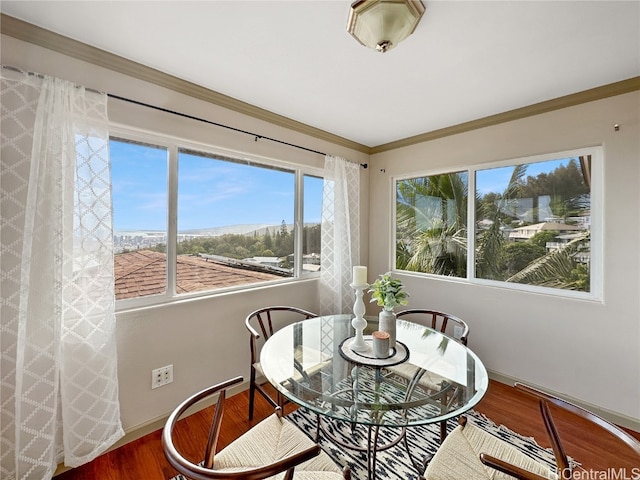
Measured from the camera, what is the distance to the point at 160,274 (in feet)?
6.63

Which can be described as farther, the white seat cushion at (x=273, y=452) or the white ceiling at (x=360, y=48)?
the white ceiling at (x=360, y=48)

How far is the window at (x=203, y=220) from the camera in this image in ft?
6.19

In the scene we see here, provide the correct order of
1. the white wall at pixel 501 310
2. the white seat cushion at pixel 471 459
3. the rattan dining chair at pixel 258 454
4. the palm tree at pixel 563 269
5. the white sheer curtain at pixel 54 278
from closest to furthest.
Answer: the rattan dining chair at pixel 258 454
the white seat cushion at pixel 471 459
the white sheer curtain at pixel 54 278
the white wall at pixel 501 310
the palm tree at pixel 563 269

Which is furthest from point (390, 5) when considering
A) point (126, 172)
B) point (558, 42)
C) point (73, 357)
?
point (73, 357)

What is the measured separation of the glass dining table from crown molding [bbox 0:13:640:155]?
1849 mm

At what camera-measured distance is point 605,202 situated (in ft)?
6.65

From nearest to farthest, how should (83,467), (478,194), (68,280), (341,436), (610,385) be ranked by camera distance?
(68,280)
(83,467)
(341,436)
(610,385)
(478,194)

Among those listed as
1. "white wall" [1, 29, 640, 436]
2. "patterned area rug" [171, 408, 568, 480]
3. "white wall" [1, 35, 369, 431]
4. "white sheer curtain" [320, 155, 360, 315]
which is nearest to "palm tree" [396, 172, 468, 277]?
"white wall" [1, 29, 640, 436]

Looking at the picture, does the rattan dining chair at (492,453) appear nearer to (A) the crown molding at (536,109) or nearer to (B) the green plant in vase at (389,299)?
(B) the green plant in vase at (389,299)

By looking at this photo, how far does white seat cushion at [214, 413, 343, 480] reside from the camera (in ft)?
3.61

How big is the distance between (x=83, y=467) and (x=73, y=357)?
69cm

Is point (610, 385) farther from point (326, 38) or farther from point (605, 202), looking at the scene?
point (326, 38)

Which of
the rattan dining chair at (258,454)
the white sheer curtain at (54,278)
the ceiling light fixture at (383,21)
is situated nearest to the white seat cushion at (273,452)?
the rattan dining chair at (258,454)

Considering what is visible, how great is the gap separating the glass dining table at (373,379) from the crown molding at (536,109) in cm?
199
